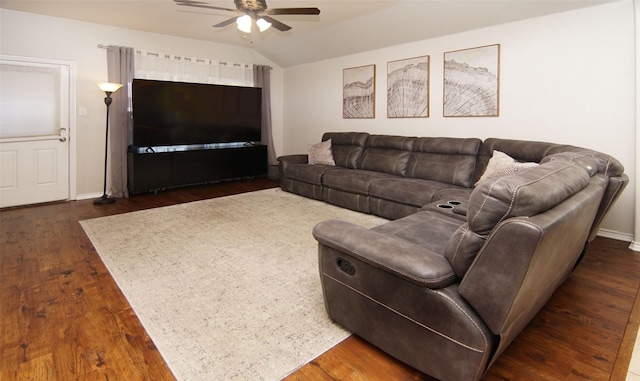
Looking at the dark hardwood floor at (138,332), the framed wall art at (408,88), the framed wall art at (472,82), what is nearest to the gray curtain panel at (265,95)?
the framed wall art at (408,88)

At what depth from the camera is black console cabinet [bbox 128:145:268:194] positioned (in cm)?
529

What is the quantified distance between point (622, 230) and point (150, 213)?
5273 millimetres

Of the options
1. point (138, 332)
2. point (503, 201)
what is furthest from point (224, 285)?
point (503, 201)

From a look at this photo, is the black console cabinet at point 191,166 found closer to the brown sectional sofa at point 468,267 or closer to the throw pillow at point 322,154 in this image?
the throw pillow at point 322,154

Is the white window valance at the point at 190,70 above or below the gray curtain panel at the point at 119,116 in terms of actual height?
above

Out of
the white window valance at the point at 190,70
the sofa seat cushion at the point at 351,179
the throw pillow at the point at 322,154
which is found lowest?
the sofa seat cushion at the point at 351,179

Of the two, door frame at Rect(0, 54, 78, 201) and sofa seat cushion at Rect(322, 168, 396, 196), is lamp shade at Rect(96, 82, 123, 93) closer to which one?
door frame at Rect(0, 54, 78, 201)

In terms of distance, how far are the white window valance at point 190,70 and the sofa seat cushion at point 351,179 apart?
10.00ft

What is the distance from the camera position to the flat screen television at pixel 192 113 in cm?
532

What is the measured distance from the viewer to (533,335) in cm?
196

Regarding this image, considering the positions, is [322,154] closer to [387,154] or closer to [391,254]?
[387,154]

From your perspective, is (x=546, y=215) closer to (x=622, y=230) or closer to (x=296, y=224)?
(x=296, y=224)

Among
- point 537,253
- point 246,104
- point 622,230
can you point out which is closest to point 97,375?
point 537,253

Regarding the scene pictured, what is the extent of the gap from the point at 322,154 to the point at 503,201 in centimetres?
445
